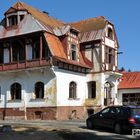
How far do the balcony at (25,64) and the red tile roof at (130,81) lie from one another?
16757mm

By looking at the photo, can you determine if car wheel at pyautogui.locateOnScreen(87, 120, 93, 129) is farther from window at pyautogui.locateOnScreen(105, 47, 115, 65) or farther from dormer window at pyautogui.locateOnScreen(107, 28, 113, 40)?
dormer window at pyautogui.locateOnScreen(107, 28, 113, 40)

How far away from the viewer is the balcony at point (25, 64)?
112ft

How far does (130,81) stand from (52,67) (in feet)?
58.2

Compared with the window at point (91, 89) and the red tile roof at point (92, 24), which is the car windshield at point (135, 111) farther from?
the red tile roof at point (92, 24)

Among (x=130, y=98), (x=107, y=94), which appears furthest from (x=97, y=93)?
(x=130, y=98)

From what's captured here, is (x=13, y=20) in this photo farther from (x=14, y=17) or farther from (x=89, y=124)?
(x=89, y=124)

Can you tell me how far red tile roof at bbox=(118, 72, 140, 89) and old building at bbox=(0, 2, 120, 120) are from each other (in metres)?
6.92

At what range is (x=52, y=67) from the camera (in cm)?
3359

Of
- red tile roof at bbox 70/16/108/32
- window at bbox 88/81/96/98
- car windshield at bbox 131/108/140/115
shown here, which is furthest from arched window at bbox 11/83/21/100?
car windshield at bbox 131/108/140/115

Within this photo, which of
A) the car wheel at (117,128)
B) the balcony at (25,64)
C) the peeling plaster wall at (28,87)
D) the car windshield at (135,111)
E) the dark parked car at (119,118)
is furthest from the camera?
the peeling plaster wall at (28,87)

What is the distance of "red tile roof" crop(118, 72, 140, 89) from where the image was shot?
47.4 meters

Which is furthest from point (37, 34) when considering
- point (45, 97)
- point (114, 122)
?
point (114, 122)

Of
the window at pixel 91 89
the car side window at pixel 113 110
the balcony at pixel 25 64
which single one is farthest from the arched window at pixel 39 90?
the car side window at pixel 113 110

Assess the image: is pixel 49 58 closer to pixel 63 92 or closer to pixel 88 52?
pixel 63 92
